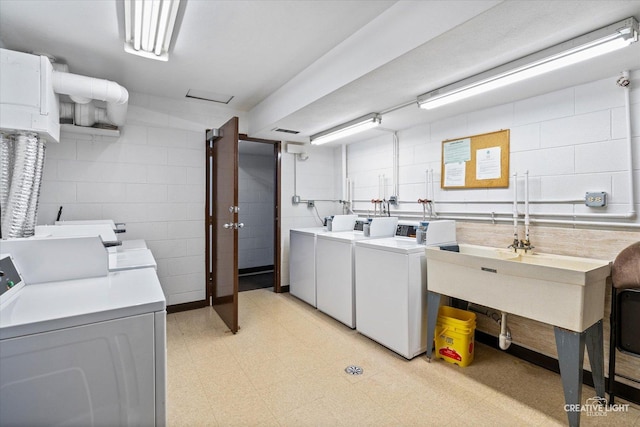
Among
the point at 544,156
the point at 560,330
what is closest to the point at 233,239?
the point at 560,330

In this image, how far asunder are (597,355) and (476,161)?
1.71 meters

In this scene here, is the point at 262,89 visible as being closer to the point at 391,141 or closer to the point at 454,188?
the point at 391,141

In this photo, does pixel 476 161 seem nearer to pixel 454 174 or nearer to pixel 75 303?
pixel 454 174

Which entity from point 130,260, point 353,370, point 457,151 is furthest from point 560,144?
point 130,260

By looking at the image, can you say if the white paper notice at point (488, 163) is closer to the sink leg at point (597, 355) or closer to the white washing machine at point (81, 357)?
the sink leg at point (597, 355)

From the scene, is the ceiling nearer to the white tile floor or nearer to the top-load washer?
Result: the top-load washer

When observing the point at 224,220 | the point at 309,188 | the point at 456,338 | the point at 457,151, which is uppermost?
the point at 457,151

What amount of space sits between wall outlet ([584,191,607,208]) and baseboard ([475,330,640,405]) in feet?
3.90

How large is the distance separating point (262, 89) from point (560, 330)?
3.23 metres

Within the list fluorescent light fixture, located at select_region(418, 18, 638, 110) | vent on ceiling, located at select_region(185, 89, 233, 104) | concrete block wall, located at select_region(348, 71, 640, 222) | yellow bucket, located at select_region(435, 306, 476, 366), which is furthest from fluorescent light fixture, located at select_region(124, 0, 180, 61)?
yellow bucket, located at select_region(435, 306, 476, 366)

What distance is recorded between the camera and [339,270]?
3215 millimetres

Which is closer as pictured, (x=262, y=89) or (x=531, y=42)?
(x=531, y=42)

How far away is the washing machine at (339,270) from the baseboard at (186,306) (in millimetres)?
1476

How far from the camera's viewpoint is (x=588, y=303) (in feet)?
5.75
